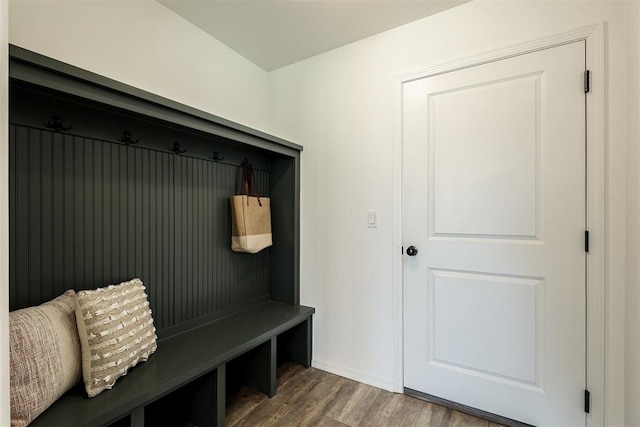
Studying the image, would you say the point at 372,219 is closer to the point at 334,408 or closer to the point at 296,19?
the point at 334,408

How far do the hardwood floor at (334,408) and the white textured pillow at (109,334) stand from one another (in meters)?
0.73

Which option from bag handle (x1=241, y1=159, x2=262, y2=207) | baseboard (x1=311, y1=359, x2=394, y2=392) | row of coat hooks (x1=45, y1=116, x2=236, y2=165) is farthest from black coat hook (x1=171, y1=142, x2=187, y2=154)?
baseboard (x1=311, y1=359, x2=394, y2=392)

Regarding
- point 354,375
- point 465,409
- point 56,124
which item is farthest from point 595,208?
point 56,124

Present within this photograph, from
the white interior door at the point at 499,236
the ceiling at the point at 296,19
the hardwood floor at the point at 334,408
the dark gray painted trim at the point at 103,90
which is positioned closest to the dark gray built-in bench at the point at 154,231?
the dark gray painted trim at the point at 103,90

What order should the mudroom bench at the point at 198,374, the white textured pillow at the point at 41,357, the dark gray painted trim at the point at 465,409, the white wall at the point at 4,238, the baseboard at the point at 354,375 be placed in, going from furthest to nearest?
1. the baseboard at the point at 354,375
2. the dark gray painted trim at the point at 465,409
3. the mudroom bench at the point at 198,374
4. the white textured pillow at the point at 41,357
5. the white wall at the point at 4,238

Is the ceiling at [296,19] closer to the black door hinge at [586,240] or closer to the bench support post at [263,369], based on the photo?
the black door hinge at [586,240]

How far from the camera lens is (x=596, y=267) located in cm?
141

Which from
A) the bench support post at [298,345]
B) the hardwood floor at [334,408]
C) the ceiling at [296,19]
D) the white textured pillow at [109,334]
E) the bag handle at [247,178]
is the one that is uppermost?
the ceiling at [296,19]

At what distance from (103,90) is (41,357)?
1009 mm

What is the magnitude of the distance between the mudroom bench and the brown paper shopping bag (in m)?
0.51

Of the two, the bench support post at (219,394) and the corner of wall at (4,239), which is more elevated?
the corner of wall at (4,239)

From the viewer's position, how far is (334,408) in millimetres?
1752

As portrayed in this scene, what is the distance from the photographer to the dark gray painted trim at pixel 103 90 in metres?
0.96

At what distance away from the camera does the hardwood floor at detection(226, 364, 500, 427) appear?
→ 5.34 ft
